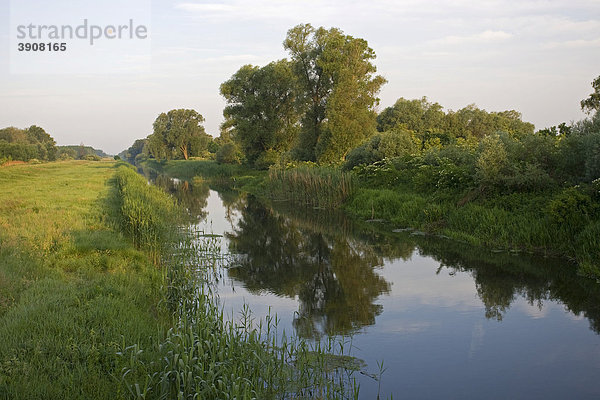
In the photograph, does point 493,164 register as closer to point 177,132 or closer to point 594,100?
point 594,100

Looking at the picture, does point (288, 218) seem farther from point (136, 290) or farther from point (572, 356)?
point (572, 356)

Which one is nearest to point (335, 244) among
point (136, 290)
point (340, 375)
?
point (136, 290)

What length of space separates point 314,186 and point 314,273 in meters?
14.8

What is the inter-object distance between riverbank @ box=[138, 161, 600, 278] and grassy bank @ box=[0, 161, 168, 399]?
408 inches

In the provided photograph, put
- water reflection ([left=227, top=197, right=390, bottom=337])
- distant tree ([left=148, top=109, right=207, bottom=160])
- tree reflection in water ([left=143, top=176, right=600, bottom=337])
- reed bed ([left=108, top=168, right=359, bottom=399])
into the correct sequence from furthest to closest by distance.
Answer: distant tree ([left=148, top=109, right=207, bottom=160]) < tree reflection in water ([left=143, top=176, right=600, bottom=337]) < water reflection ([left=227, top=197, right=390, bottom=337]) < reed bed ([left=108, top=168, right=359, bottom=399])

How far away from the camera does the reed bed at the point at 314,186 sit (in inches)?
1023

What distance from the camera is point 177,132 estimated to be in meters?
97.2

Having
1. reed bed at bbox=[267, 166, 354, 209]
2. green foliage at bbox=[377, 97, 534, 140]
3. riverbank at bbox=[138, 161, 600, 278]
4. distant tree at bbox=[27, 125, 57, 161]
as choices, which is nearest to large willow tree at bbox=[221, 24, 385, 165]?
reed bed at bbox=[267, 166, 354, 209]

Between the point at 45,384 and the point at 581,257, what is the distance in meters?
12.1

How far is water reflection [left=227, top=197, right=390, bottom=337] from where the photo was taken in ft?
31.7

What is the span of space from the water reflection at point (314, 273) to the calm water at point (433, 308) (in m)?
0.03

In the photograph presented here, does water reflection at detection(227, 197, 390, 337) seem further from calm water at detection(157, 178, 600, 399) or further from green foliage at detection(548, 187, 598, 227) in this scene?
green foliage at detection(548, 187, 598, 227)

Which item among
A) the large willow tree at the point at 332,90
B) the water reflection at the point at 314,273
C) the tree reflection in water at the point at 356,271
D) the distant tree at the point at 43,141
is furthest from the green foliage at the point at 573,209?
the distant tree at the point at 43,141

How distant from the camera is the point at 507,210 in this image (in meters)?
15.8
